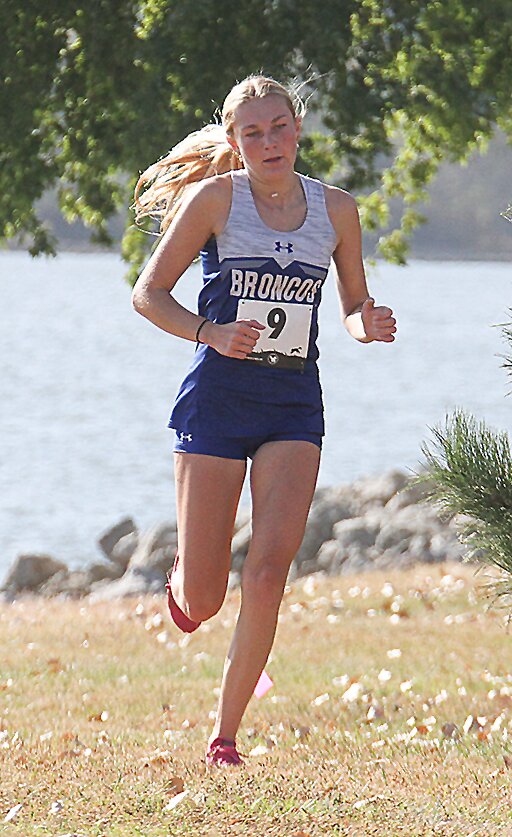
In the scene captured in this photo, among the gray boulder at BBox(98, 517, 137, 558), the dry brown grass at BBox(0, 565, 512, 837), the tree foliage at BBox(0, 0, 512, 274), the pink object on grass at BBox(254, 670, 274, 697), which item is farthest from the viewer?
the gray boulder at BBox(98, 517, 137, 558)

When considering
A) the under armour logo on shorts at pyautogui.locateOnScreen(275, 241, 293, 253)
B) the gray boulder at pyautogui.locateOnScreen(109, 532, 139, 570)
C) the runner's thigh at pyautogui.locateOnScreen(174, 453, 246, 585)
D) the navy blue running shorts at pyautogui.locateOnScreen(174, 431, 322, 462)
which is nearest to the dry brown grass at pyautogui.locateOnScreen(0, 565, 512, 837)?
the runner's thigh at pyautogui.locateOnScreen(174, 453, 246, 585)

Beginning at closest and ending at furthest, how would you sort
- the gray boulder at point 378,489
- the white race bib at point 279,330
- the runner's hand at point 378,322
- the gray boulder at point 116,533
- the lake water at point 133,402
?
the runner's hand at point 378,322
the white race bib at point 279,330
the gray boulder at point 378,489
the gray boulder at point 116,533
the lake water at point 133,402

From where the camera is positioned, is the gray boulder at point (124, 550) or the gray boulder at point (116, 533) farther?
the gray boulder at point (116, 533)

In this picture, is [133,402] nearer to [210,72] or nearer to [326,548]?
[326,548]

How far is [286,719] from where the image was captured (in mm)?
7484

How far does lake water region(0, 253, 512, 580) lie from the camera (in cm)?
3982

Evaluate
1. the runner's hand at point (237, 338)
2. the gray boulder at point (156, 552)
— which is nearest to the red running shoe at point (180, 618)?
the runner's hand at point (237, 338)

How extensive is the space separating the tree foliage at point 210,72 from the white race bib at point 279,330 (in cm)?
533

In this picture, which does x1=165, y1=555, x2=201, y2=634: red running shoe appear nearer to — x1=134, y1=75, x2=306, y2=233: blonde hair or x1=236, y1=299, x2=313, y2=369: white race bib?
x1=236, y1=299, x2=313, y2=369: white race bib

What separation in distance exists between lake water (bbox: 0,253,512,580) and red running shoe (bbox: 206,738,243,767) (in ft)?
4.98

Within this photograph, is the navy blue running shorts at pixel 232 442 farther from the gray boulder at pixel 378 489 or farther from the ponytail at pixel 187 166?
the gray boulder at pixel 378 489

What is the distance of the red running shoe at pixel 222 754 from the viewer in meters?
5.19

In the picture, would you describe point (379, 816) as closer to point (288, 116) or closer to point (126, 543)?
point (288, 116)

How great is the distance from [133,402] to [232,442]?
6748cm
